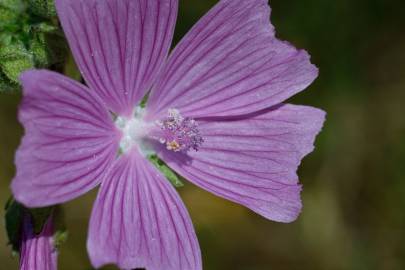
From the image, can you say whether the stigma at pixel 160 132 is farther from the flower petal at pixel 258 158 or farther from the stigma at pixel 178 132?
the flower petal at pixel 258 158

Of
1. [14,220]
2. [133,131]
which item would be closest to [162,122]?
[133,131]

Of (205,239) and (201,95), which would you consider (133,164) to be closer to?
(201,95)

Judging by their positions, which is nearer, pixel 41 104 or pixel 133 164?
pixel 41 104

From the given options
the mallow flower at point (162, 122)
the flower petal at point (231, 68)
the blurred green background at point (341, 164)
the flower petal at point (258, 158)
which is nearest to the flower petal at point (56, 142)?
the mallow flower at point (162, 122)

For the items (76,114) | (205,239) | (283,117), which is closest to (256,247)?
(205,239)

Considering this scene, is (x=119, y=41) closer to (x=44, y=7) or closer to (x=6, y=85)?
(x=44, y=7)

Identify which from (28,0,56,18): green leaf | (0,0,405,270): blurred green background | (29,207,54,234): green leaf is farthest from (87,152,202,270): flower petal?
(0,0,405,270): blurred green background
